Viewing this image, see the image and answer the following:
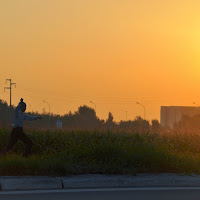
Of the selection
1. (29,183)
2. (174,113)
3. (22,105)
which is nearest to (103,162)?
(29,183)

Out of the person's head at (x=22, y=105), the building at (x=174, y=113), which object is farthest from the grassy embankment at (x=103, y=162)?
the building at (x=174, y=113)

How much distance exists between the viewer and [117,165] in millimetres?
12812

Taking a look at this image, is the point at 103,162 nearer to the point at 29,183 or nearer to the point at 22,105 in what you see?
the point at 29,183

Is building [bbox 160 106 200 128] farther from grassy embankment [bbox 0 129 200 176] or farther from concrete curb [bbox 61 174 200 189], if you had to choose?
concrete curb [bbox 61 174 200 189]

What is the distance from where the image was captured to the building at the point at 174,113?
410 feet

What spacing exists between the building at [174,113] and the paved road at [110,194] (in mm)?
113547

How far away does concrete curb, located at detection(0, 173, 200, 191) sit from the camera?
10.9 m

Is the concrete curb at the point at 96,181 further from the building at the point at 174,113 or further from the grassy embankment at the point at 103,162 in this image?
the building at the point at 174,113

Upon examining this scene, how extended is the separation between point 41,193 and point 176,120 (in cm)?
11696

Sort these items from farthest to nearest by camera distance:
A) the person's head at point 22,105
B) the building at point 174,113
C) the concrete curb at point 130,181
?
the building at point 174,113 < the person's head at point 22,105 < the concrete curb at point 130,181

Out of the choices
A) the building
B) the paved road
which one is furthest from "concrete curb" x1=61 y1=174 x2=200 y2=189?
the building

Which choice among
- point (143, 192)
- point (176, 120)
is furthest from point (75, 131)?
point (176, 120)

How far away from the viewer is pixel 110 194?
34.0 ft

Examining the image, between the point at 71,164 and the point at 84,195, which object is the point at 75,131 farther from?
the point at 84,195
